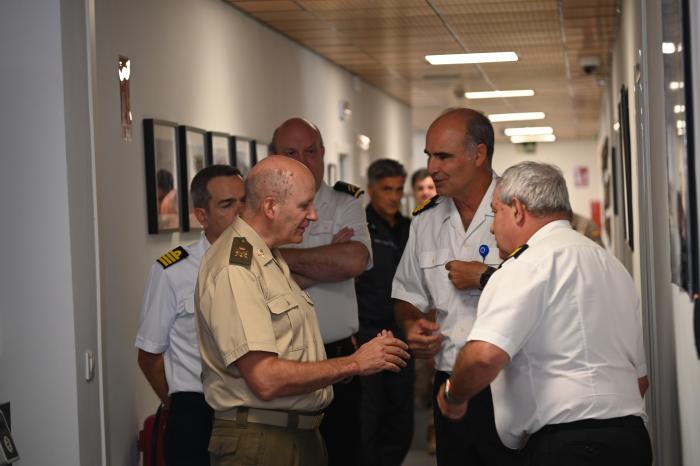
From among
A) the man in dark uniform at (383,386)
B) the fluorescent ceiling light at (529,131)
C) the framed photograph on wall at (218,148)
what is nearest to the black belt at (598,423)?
the man in dark uniform at (383,386)

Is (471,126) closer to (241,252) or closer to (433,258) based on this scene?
(433,258)

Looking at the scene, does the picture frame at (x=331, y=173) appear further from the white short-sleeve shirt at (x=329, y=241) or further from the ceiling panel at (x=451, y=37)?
the white short-sleeve shirt at (x=329, y=241)

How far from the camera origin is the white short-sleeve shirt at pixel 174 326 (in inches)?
147

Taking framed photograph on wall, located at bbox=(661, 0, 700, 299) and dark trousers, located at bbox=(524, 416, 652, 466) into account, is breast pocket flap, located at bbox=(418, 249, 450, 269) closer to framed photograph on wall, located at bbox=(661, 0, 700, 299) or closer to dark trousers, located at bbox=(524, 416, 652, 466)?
framed photograph on wall, located at bbox=(661, 0, 700, 299)

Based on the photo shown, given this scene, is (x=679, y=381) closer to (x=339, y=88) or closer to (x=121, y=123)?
(x=121, y=123)

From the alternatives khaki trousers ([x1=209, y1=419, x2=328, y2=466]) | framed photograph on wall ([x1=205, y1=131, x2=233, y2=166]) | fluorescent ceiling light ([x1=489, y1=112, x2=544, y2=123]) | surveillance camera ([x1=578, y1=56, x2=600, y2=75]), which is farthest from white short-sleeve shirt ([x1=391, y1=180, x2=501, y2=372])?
fluorescent ceiling light ([x1=489, y1=112, x2=544, y2=123])

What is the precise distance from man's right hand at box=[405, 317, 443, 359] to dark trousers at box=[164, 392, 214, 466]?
89 centimetres

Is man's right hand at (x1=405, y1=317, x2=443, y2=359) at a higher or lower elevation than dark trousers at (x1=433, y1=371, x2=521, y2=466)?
higher

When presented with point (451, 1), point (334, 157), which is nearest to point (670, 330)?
point (451, 1)

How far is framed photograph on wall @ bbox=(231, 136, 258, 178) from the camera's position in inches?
262

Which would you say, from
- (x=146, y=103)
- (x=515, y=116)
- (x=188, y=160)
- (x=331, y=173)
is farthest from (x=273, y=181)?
(x=515, y=116)

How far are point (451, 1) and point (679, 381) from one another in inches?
160

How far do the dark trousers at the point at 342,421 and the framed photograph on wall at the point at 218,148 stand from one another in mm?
2307

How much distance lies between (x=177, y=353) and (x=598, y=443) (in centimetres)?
178
